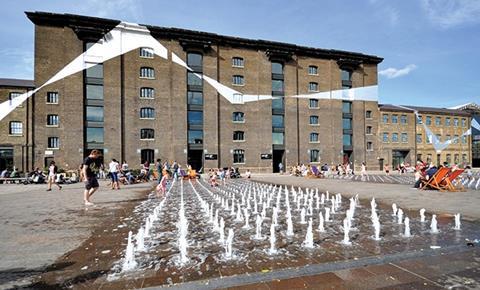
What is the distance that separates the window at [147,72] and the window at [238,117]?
40.5ft

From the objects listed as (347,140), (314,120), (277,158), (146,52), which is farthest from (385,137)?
(146,52)

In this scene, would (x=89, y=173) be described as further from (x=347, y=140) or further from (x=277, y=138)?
(x=347, y=140)

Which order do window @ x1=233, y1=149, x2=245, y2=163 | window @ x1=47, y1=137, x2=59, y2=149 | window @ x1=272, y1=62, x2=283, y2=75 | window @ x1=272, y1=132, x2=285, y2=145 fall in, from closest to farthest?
1. window @ x1=47, y1=137, x2=59, y2=149
2. window @ x1=233, y1=149, x2=245, y2=163
3. window @ x1=272, y1=132, x2=285, y2=145
4. window @ x1=272, y1=62, x2=283, y2=75

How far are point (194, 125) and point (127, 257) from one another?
34.6 metres

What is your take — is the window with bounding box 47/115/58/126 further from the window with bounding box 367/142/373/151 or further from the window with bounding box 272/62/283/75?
the window with bounding box 367/142/373/151

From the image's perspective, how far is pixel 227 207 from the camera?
10.2 m

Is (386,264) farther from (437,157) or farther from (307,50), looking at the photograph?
(437,157)

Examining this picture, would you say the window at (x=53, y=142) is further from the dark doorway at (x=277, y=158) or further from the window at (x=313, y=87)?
the window at (x=313, y=87)

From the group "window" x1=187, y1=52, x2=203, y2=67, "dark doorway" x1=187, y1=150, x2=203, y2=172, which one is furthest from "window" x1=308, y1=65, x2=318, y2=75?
"dark doorway" x1=187, y1=150, x2=203, y2=172

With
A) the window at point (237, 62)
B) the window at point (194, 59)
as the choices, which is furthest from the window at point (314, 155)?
the window at point (194, 59)

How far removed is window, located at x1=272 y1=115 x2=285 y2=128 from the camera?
43.1 meters

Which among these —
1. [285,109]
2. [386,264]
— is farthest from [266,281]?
[285,109]

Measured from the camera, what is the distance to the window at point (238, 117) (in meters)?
40.8

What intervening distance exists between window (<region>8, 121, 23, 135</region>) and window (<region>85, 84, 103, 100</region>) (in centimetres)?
869
